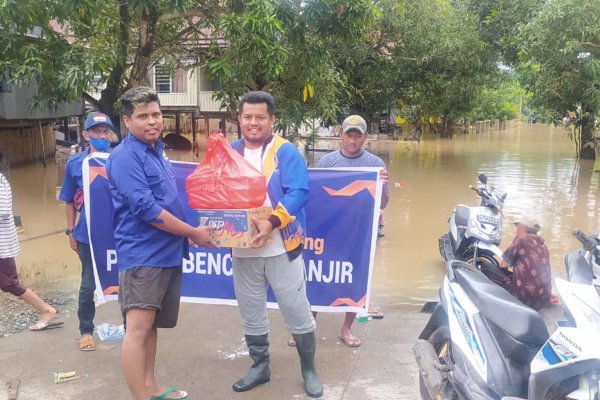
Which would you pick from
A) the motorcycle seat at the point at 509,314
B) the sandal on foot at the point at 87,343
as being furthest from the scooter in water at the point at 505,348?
the sandal on foot at the point at 87,343

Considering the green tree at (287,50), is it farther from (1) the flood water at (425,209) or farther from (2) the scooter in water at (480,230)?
(2) the scooter in water at (480,230)

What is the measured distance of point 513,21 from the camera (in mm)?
15375

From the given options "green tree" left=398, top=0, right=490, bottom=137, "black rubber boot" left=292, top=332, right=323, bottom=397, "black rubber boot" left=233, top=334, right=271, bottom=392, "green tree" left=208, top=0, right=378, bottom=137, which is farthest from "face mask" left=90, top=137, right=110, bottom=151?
"green tree" left=398, top=0, right=490, bottom=137

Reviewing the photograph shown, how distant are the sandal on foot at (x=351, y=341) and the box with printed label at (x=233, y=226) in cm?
157

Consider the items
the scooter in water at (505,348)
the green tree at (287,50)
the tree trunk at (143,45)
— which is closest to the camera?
Answer: the scooter in water at (505,348)

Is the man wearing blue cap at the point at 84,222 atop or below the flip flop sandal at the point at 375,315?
atop

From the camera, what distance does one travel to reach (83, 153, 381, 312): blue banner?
4.01m

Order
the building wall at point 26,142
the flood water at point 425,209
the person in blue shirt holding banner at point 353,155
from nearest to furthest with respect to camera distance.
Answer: the person in blue shirt holding banner at point 353,155
the flood water at point 425,209
the building wall at point 26,142

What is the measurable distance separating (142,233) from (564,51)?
428 inches

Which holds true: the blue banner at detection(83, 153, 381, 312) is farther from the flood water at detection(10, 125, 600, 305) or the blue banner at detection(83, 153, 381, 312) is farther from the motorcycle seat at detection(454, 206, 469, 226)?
the motorcycle seat at detection(454, 206, 469, 226)

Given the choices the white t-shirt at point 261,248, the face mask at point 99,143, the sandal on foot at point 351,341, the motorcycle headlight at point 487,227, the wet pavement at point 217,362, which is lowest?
the wet pavement at point 217,362

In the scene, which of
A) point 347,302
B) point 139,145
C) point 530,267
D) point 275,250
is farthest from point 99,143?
point 530,267

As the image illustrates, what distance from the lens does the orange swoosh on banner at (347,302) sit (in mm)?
4039

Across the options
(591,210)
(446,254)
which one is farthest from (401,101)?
(446,254)
